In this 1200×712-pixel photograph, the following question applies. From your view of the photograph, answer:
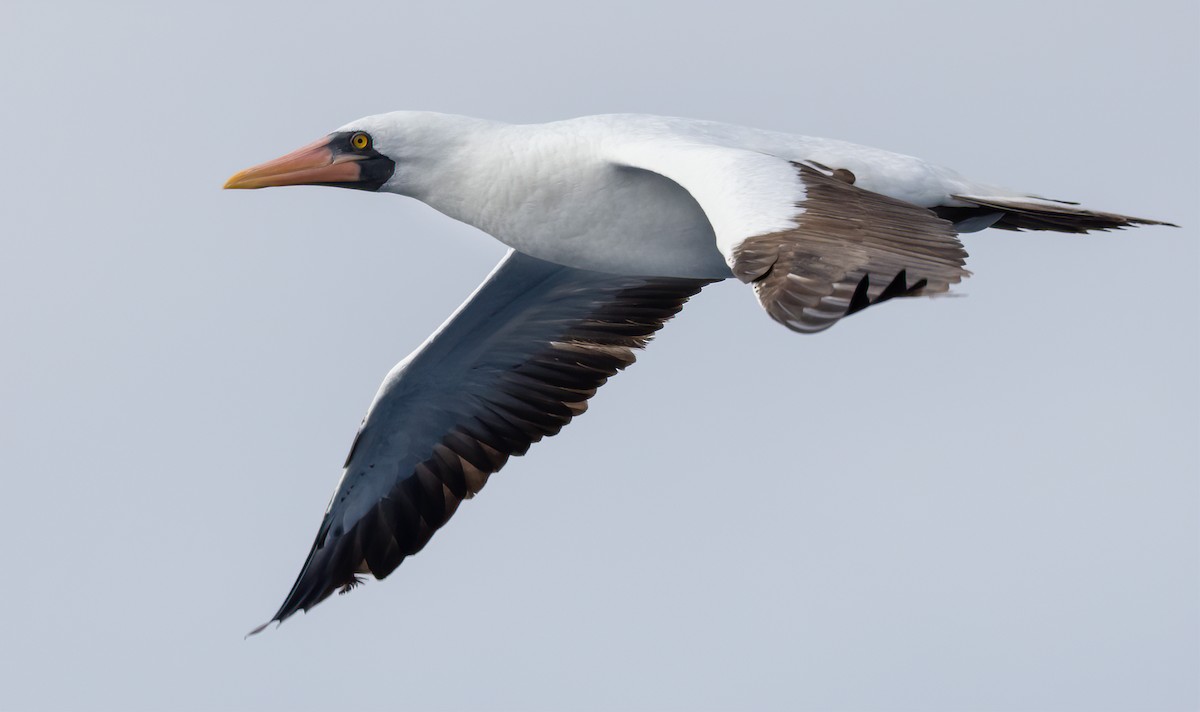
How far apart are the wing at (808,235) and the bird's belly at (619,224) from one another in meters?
0.61

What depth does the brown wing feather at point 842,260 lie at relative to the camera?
867 cm

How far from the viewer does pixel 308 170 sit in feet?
40.4

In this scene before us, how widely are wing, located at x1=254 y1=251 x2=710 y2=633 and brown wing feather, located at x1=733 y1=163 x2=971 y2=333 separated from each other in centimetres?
411

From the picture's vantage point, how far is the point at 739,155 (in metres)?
10.6

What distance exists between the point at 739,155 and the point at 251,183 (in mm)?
3459

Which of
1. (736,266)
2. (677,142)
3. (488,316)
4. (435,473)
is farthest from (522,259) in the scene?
(736,266)

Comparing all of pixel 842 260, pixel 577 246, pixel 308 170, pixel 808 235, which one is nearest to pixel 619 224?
pixel 577 246

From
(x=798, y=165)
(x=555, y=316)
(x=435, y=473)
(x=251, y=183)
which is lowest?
(x=435, y=473)

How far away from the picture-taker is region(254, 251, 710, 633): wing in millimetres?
14141

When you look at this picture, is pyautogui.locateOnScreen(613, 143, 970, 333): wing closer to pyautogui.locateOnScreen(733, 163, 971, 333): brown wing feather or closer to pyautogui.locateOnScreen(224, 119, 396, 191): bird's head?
pyautogui.locateOnScreen(733, 163, 971, 333): brown wing feather

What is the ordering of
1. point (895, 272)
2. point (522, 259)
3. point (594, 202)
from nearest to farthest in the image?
point (895, 272) → point (594, 202) → point (522, 259)

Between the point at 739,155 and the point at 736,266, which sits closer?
the point at 736,266

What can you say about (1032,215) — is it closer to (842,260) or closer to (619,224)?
(619,224)

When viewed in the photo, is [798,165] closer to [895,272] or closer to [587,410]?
[895,272]
